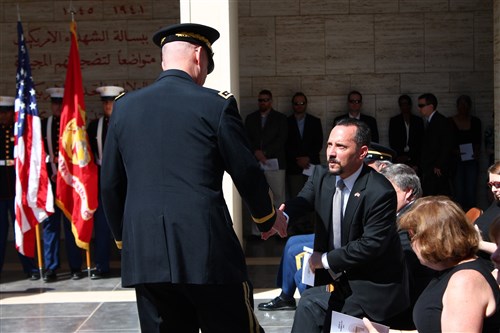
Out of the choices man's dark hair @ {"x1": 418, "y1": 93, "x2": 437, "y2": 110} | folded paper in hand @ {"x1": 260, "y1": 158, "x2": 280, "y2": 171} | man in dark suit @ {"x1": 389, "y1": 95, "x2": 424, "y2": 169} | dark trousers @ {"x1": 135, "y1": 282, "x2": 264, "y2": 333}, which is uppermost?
man's dark hair @ {"x1": 418, "y1": 93, "x2": 437, "y2": 110}

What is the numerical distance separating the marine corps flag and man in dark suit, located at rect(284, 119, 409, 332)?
16.0ft

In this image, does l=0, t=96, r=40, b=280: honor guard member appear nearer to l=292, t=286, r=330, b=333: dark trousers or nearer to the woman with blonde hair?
l=292, t=286, r=330, b=333: dark trousers

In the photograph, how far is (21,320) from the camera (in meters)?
7.50

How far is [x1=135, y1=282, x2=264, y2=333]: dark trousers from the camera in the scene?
383cm

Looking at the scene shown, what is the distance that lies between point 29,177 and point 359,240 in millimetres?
5379

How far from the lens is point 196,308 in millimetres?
3936

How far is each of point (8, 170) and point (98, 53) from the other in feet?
10.3

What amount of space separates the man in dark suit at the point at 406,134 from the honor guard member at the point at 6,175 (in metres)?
5.04

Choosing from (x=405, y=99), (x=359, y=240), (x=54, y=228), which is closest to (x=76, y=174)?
(x=54, y=228)

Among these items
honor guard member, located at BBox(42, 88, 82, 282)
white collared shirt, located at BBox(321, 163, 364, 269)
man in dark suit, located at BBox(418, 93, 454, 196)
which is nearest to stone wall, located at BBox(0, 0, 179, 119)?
honor guard member, located at BBox(42, 88, 82, 282)

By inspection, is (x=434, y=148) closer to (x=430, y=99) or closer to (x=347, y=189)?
(x=430, y=99)

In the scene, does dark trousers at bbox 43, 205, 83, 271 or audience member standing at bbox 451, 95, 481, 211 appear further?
audience member standing at bbox 451, 95, 481, 211

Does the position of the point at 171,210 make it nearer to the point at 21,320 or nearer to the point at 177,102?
the point at 177,102

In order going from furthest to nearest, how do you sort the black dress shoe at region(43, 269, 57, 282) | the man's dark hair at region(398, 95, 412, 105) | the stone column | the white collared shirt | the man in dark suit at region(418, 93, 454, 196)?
the man's dark hair at region(398, 95, 412, 105)
the man in dark suit at region(418, 93, 454, 196)
the black dress shoe at region(43, 269, 57, 282)
the stone column
the white collared shirt
